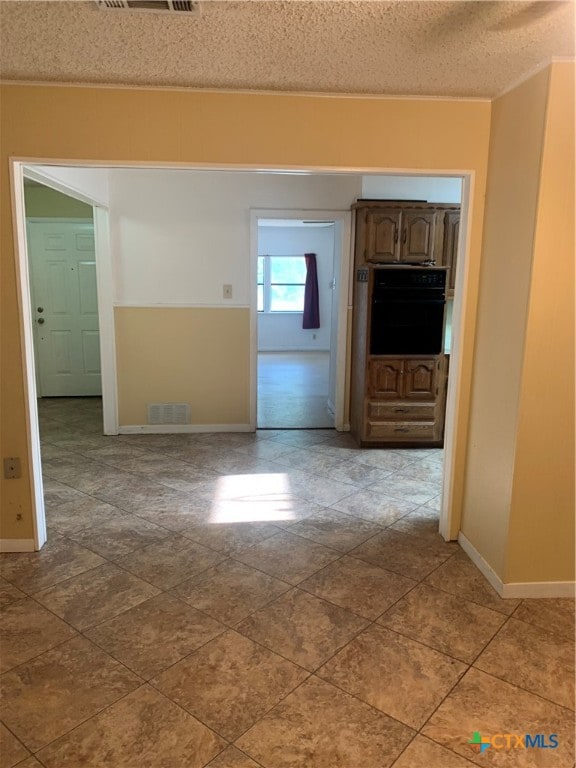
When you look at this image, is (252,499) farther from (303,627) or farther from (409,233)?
(409,233)

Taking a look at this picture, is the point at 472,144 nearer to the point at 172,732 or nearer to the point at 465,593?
the point at 465,593

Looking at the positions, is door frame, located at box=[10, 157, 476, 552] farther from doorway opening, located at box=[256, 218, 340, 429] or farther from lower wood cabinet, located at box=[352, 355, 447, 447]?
doorway opening, located at box=[256, 218, 340, 429]

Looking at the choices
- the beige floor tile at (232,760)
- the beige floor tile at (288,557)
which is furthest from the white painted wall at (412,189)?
the beige floor tile at (232,760)

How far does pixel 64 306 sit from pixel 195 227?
2.44m

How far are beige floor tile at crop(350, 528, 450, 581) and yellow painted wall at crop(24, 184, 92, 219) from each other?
5.19m

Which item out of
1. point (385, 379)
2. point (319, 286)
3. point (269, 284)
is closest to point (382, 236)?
point (385, 379)

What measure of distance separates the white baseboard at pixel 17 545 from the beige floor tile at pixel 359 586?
151 cm

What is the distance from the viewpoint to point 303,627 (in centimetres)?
232

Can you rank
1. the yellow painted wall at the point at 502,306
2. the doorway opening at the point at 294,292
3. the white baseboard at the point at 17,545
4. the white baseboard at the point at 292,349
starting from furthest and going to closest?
1. the white baseboard at the point at 292,349
2. the doorway opening at the point at 294,292
3. the white baseboard at the point at 17,545
4. the yellow painted wall at the point at 502,306

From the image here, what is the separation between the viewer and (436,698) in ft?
6.33

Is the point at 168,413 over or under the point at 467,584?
over

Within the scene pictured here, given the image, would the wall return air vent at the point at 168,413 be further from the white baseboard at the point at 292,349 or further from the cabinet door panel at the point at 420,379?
the white baseboard at the point at 292,349

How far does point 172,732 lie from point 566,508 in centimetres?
190

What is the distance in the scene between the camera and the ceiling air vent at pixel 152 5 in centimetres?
176
